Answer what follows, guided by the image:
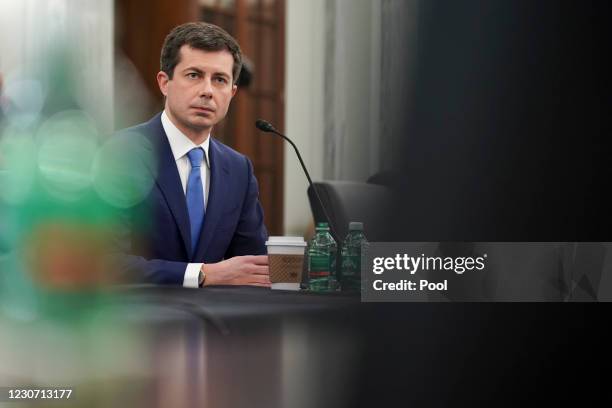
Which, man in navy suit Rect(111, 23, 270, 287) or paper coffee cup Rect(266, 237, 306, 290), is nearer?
paper coffee cup Rect(266, 237, 306, 290)

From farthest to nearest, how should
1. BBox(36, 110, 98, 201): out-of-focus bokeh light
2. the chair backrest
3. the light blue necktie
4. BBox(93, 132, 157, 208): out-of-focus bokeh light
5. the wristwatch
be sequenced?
the chair backrest → the light blue necktie → the wristwatch → BBox(93, 132, 157, 208): out-of-focus bokeh light → BBox(36, 110, 98, 201): out-of-focus bokeh light

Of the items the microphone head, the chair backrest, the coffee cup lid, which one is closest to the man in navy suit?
the coffee cup lid

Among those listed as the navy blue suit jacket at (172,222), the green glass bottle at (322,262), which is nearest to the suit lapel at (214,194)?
the navy blue suit jacket at (172,222)

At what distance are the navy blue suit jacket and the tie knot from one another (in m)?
0.04

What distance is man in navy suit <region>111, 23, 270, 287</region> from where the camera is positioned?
1.10 meters

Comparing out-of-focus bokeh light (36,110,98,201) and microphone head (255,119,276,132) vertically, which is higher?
microphone head (255,119,276,132)

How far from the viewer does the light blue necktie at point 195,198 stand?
1148mm

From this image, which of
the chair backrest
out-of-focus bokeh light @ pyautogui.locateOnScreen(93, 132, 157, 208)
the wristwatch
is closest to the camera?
out-of-focus bokeh light @ pyautogui.locateOnScreen(93, 132, 157, 208)

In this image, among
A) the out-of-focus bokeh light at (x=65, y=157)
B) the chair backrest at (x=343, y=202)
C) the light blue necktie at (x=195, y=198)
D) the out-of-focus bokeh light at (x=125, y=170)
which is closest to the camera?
the out-of-focus bokeh light at (x=65, y=157)

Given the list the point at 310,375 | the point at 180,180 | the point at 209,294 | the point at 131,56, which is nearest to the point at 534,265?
the point at 310,375

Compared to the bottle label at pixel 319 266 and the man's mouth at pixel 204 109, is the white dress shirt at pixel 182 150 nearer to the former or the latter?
the man's mouth at pixel 204 109

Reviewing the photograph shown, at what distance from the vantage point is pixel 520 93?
79 cm

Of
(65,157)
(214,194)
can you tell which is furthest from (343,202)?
(65,157)

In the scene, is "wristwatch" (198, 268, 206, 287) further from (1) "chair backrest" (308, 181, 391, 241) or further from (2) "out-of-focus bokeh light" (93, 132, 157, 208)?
(1) "chair backrest" (308, 181, 391, 241)
